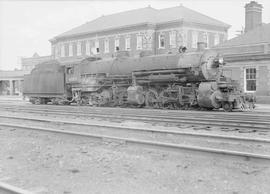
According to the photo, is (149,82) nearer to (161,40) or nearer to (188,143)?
(188,143)

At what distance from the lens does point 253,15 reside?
34531mm

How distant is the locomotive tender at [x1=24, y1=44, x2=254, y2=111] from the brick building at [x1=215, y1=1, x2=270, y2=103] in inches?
294

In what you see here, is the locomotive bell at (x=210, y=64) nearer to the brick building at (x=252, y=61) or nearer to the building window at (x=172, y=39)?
the brick building at (x=252, y=61)

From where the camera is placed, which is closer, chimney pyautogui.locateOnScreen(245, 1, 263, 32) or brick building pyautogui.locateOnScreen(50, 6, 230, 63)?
chimney pyautogui.locateOnScreen(245, 1, 263, 32)

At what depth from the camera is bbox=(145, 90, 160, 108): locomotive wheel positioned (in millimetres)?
19375

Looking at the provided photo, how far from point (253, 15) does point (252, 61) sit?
965 cm

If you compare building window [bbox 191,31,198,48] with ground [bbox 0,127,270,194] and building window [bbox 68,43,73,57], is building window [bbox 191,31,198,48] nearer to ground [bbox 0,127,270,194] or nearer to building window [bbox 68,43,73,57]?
building window [bbox 68,43,73,57]

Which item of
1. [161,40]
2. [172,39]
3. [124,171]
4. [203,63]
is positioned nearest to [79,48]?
[161,40]

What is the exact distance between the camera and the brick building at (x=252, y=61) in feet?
85.5

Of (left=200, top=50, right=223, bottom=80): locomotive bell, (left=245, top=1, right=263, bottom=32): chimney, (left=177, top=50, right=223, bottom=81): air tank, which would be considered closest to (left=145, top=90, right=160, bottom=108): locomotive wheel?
(left=177, top=50, right=223, bottom=81): air tank

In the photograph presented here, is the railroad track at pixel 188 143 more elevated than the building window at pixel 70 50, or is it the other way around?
the building window at pixel 70 50

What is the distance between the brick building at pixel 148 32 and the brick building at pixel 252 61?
1434 cm

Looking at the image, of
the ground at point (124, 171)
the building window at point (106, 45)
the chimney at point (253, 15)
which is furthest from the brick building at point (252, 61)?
the building window at point (106, 45)

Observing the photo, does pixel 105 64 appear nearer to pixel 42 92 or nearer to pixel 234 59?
pixel 42 92
